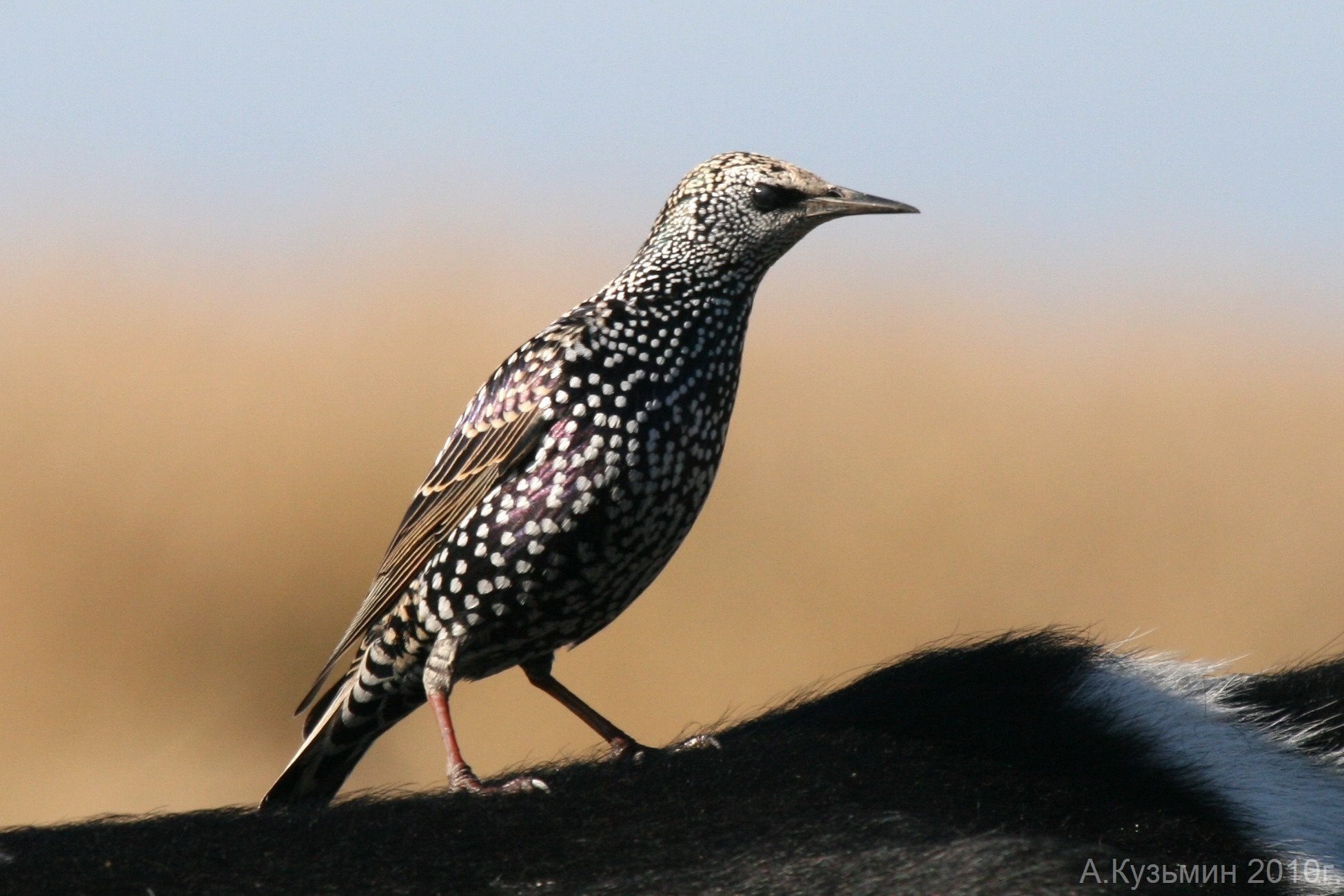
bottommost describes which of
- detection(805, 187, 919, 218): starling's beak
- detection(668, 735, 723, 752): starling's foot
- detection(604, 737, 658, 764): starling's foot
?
detection(604, 737, 658, 764): starling's foot

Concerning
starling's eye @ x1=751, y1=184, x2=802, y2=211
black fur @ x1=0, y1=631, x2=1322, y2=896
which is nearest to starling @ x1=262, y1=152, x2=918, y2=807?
starling's eye @ x1=751, y1=184, x2=802, y2=211

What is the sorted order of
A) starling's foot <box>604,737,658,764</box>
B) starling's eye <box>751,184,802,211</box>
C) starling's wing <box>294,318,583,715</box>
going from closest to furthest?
starling's foot <box>604,737,658,764</box>
starling's wing <box>294,318,583,715</box>
starling's eye <box>751,184,802,211</box>

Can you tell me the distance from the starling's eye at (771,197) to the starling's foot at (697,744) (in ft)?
5.46

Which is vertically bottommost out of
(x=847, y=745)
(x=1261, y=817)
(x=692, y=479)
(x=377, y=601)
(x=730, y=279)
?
(x=1261, y=817)

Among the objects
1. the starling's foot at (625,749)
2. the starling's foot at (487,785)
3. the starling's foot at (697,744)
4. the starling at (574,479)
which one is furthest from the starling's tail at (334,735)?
the starling's foot at (697,744)

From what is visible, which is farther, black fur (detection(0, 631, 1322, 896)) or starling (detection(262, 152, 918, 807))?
starling (detection(262, 152, 918, 807))

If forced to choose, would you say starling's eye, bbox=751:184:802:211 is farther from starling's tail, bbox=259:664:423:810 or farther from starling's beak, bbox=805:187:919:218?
starling's tail, bbox=259:664:423:810

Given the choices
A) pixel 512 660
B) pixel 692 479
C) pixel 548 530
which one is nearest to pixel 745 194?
pixel 692 479

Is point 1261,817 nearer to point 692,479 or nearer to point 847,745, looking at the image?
point 847,745

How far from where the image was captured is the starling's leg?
177 inches

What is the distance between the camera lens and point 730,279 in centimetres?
465

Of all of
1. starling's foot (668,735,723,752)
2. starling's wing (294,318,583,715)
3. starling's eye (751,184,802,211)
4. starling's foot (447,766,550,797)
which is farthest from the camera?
starling's eye (751,184,802,211)

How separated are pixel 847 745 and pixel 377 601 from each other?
182 cm

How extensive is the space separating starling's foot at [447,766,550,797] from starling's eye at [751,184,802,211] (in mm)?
1941
